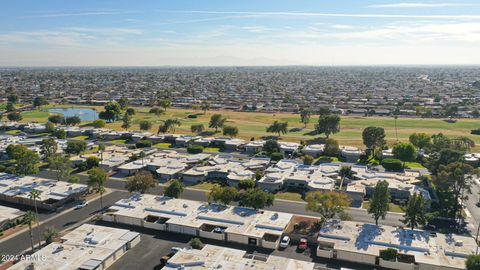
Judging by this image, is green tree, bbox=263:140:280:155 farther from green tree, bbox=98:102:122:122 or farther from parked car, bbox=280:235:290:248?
green tree, bbox=98:102:122:122

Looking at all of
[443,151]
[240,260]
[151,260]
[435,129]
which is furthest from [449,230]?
[435,129]

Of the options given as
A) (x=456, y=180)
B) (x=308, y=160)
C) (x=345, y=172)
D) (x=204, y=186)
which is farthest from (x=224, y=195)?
(x=456, y=180)

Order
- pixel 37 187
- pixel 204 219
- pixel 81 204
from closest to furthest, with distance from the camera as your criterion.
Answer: pixel 204 219 → pixel 81 204 → pixel 37 187

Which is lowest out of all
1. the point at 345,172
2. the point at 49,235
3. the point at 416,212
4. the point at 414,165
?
the point at 414,165

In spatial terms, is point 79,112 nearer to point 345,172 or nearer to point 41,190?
point 41,190

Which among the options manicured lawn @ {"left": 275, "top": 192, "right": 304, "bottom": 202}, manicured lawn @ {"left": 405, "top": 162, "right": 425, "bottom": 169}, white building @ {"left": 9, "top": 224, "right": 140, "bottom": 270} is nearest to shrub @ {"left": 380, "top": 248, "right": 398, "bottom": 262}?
manicured lawn @ {"left": 275, "top": 192, "right": 304, "bottom": 202}

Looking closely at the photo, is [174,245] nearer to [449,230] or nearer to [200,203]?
[200,203]
